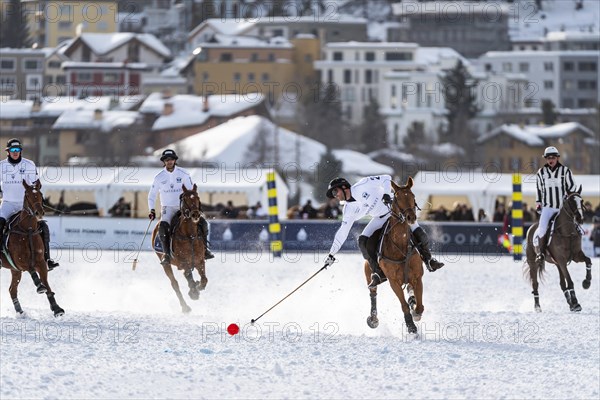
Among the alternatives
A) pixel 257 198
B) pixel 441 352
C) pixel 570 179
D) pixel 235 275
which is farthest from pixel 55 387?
pixel 257 198

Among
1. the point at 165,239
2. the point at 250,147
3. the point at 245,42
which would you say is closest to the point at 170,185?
the point at 165,239

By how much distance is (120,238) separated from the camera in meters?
35.3

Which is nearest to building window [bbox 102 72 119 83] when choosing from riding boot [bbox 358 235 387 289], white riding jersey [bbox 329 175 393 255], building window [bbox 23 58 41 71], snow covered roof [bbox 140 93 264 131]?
building window [bbox 23 58 41 71]

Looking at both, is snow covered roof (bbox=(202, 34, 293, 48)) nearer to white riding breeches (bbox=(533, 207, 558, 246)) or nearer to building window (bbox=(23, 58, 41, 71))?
building window (bbox=(23, 58, 41, 71))

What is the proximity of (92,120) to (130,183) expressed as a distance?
55.6 meters

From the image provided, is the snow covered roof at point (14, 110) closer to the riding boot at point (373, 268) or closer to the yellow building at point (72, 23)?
the yellow building at point (72, 23)

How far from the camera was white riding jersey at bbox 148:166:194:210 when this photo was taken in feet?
63.1

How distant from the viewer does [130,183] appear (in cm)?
4284

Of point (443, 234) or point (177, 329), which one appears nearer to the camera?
point (177, 329)

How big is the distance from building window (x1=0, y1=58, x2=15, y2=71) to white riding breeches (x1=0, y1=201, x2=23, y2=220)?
83345 mm

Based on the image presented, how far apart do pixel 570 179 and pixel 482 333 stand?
3682 mm

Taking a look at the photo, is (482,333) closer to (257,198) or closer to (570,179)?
(570,179)

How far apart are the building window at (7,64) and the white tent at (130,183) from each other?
2202 inches

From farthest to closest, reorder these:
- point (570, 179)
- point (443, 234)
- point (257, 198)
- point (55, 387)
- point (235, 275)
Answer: point (257, 198)
point (443, 234)
point (235, 275)
point (570, 179)
point (55, 387)
